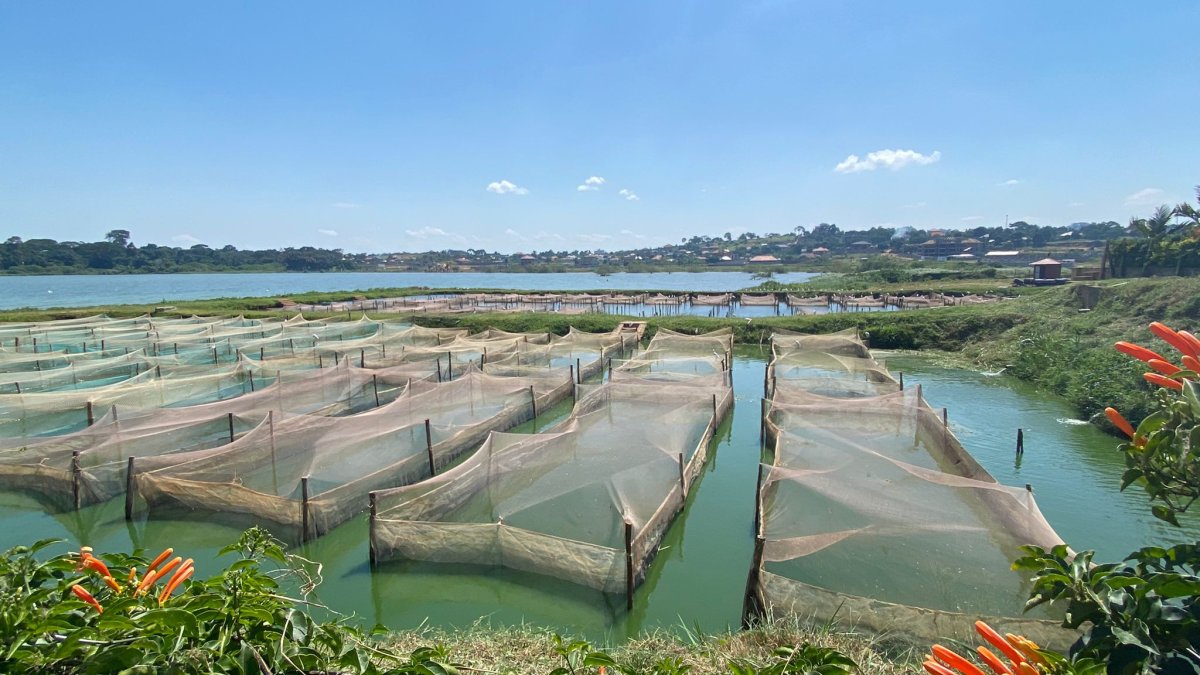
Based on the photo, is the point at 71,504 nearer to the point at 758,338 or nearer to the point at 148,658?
the point at 148,658

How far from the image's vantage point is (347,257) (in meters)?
138

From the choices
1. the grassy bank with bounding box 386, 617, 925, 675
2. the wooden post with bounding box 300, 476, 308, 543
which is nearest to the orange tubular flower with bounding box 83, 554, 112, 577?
the grassy bank with bounding box 386, 617, 925, 675

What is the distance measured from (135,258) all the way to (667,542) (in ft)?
420

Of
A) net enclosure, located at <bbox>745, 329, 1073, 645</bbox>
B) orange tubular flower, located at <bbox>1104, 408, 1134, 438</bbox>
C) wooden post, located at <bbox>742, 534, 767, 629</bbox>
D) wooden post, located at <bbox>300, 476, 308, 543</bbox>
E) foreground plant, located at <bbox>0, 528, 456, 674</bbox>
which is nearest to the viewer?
foreground plant, located at <bbox>0, 528, 456, 674</bbox>

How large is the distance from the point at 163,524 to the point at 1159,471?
9.61m

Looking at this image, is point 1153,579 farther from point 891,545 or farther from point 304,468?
point 304,468

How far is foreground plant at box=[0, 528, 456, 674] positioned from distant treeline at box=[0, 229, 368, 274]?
12795cm

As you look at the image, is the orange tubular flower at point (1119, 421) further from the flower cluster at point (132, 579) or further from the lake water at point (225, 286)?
the lake water at point (225, 286)

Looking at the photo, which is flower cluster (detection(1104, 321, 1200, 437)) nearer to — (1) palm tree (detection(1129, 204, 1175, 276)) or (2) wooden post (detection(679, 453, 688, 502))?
(2) wooden post (detection(679, 453, 688, 502))

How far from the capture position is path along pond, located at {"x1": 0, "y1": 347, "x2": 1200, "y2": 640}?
5922 mm

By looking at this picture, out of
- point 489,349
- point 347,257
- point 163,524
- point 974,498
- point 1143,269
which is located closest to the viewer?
point 974,498

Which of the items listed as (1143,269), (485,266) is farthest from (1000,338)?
(485,266)

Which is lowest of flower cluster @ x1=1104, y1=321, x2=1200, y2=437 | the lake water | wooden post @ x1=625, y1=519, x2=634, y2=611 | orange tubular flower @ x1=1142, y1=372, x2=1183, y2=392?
wooden post @ x1=625, y1=519, x2=634, y2=611

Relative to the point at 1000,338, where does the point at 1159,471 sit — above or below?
above
